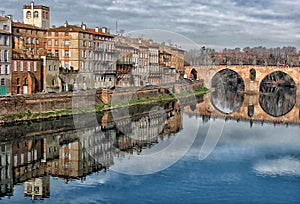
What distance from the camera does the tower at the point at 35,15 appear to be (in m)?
46.5

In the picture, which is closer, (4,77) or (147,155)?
(147,155)

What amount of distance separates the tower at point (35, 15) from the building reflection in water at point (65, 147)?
13717mm

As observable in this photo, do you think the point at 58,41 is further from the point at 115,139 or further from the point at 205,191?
the point at 205,191

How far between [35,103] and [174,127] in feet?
34.6

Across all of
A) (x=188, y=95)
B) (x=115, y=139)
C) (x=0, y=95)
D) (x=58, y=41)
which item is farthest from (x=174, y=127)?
(x=188, y=95)

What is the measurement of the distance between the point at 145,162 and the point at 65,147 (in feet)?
18.0

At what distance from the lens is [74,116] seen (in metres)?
36.9

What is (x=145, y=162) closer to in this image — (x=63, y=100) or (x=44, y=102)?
(x=44, y=102)

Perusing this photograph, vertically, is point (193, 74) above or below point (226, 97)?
above

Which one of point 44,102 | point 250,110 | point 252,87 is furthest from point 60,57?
point 252,87

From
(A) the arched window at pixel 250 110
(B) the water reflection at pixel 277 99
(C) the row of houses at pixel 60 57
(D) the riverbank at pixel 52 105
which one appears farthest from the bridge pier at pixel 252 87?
(D) the riverbank at pixel 52 105

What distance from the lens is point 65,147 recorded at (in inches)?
1070

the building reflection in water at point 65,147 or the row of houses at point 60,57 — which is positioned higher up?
the row of houses at point 60,57

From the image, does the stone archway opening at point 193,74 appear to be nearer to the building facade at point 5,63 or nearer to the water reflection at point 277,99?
the water reflection at point 277,99
